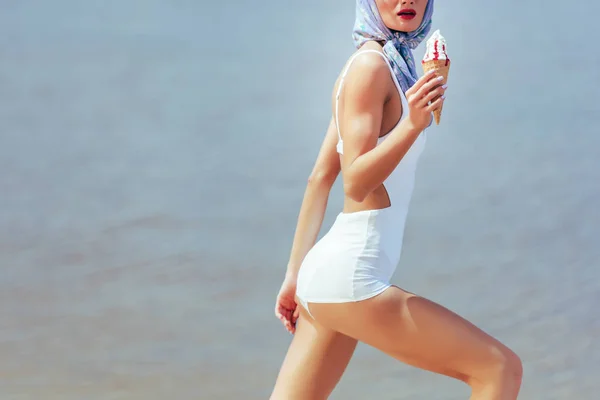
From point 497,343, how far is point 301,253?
594 mm

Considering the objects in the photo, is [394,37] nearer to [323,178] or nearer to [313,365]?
[323,178]

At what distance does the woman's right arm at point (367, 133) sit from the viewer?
6.50 ft

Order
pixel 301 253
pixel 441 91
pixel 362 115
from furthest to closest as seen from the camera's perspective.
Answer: pixel 301 253, pixel 362 115, pixel 441 91

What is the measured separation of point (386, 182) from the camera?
218 centimetres

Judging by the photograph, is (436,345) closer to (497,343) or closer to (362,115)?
(497,343)

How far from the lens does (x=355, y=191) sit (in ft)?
6.84

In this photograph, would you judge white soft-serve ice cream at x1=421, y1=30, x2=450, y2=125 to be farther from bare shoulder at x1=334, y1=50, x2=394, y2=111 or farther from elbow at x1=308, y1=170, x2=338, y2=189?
elbow at x1=308, y1=170, x2=338, y2=189

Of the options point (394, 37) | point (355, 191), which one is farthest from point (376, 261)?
point (394, 37)

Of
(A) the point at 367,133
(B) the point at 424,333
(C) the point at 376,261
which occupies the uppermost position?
(A) the point at 367,133

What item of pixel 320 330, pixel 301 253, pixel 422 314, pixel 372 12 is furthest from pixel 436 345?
pixel 372 12

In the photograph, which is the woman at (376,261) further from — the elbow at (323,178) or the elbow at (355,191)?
the elbow at (323,178)

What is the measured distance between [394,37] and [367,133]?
1.11 feet

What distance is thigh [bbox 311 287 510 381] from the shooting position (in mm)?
2084

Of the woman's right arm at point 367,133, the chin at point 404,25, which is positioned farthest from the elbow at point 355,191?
the chin at point 404,25
